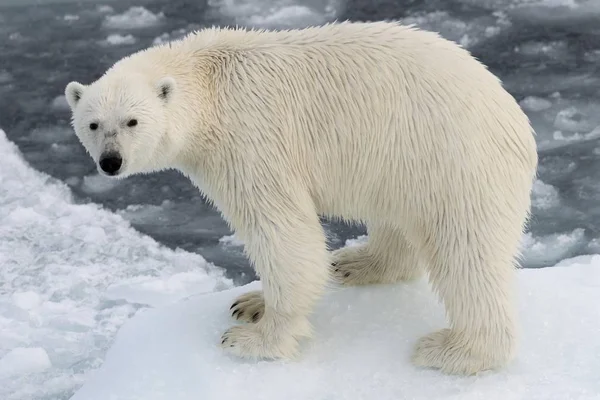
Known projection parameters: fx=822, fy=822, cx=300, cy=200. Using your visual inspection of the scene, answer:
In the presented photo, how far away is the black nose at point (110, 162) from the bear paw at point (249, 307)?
1032 millimetres

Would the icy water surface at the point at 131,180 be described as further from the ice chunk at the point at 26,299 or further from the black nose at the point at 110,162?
the black nose at the point at 110,162

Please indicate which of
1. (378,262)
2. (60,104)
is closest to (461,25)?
(60,104)

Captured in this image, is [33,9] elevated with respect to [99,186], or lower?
elevated

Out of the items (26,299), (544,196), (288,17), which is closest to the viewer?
(26,299)

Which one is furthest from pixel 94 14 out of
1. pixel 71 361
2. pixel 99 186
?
pixel 71 361

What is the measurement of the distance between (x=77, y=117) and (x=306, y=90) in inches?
35.5

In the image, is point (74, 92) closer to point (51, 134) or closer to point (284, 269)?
point (284, 269)

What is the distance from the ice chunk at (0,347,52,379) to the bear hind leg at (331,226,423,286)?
1.61m

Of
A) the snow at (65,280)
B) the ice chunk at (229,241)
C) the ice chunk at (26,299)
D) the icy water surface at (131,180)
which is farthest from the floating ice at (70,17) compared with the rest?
the ice chunk at (26,299)

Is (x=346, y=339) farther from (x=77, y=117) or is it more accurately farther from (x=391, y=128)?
(x=77, y=117)

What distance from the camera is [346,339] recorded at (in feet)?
11.9

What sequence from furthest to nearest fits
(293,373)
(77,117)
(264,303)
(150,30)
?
(150,30) → (264,303) → (293,373) → (77,117)

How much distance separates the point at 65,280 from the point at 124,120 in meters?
2.27

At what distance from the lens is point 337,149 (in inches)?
129
